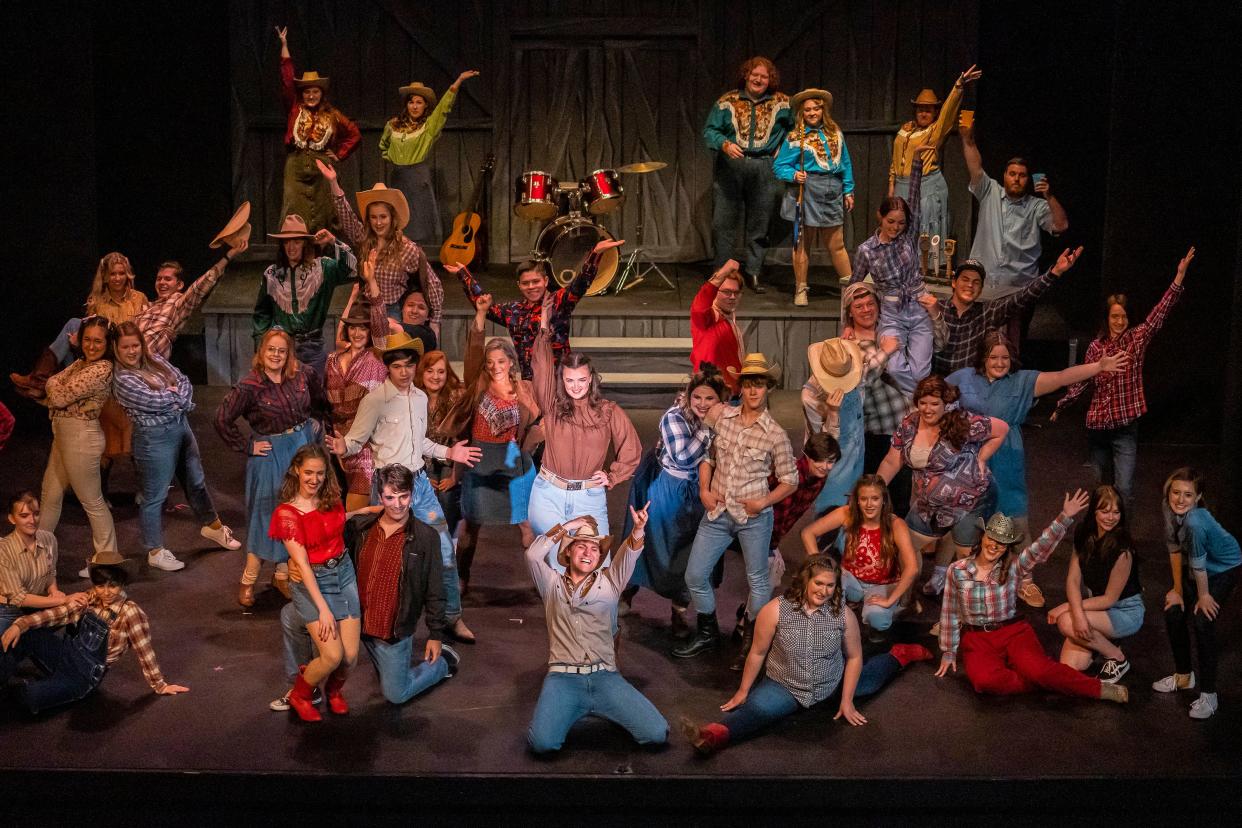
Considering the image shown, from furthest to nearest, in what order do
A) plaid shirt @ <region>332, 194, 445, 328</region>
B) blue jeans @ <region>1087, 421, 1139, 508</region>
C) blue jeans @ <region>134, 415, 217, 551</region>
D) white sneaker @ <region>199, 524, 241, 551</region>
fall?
plaid shirt @ <region>332, 194, 445, 328</region>
white sneaker @ <region>199, 524, 241, 551</region>
blue jeans @ <region>1087, 421, 1139, 508</region>
blue jeans @ <region>134, 415, 217, 551</region>

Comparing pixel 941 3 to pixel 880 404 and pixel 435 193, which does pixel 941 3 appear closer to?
pixel 435 193

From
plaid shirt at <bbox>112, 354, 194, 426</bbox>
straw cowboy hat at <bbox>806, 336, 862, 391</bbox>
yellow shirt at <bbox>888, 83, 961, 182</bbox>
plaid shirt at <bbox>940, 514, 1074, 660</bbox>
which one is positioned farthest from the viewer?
yellow shirt at <bbox>888, 83, 961, 182</bbox>

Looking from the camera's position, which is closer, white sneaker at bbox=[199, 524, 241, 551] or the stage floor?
the stage floor

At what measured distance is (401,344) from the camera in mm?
7289

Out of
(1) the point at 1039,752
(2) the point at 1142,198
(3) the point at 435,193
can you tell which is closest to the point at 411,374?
(1) the point at 1039,752

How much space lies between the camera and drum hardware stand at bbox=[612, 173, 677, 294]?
11984 millimetres

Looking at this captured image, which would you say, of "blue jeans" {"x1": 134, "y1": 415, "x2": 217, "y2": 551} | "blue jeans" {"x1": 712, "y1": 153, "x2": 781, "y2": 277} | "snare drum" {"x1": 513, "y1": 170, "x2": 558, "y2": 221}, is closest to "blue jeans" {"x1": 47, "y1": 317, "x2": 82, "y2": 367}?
"blue jeans" {"x1": 134, "y1": 415, "x2": 217, "y2": 551}

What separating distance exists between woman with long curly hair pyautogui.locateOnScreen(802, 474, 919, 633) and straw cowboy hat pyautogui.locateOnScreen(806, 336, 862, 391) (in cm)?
60

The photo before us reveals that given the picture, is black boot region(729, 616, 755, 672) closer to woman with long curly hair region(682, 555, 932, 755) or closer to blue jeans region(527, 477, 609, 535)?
woman with long curly hair region(682, 555, 932, 755)

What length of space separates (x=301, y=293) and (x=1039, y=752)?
14.1 ft

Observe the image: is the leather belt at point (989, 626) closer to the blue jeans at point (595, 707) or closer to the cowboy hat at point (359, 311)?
the blue jeans at point (595, 707)

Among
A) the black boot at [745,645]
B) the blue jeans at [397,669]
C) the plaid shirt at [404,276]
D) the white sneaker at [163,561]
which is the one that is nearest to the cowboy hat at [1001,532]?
the black boot at [745,645]

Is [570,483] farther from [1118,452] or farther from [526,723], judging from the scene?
[1118,452]

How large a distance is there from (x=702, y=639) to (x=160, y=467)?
2694mm
